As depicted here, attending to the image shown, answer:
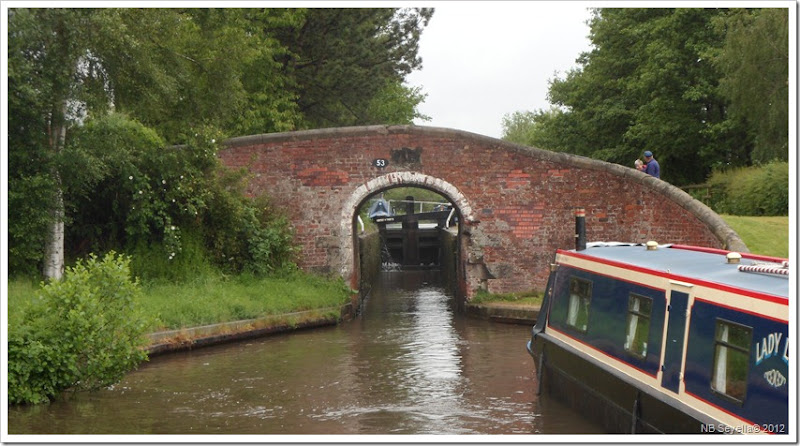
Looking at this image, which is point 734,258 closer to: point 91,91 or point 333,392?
point 333,392

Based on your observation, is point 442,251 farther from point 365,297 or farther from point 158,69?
point 158,69

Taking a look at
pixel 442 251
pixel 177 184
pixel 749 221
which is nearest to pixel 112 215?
pixel 177 184

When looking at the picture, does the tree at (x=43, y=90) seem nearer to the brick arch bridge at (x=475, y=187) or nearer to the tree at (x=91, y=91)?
the tree at (x=91, y=91)

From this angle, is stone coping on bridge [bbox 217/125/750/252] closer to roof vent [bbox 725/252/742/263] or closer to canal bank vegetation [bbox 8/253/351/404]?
canal bank vegetation [bbox 8/253/351/404]

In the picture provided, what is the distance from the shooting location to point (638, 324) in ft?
27.4

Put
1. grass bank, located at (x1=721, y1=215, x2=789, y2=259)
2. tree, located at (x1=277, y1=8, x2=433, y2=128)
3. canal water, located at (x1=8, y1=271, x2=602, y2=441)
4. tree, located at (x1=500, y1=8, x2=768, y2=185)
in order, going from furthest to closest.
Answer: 1. tree, located at (x1=500, y1=8, x2=768, y2=185)
2. tree, located at (x1=277, y1=8, x2=433, y2=128)
3. grass bank, located at (x1=721, y1=215, x2=789, y2=259)
4. canal water, located at (x1=8, y1=271, x2=602, y2=441)

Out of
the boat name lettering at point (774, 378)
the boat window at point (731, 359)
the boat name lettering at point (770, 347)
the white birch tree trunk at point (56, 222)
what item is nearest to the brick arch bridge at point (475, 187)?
the white birch tree trunk at point (56, 222)

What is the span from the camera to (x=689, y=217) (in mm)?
17250

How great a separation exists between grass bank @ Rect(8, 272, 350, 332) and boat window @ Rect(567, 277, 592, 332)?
5.37 metres

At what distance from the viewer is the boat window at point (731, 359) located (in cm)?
643

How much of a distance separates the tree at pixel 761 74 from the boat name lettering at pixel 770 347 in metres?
18.8

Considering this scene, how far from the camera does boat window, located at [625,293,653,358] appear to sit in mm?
8156

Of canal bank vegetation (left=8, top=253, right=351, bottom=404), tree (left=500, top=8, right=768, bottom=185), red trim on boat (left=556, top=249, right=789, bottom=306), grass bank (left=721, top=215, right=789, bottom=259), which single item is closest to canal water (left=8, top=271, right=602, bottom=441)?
canal bank vegetation (left=8, top=253, right=351, bottom=404)

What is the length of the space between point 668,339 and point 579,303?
2.30 metres
